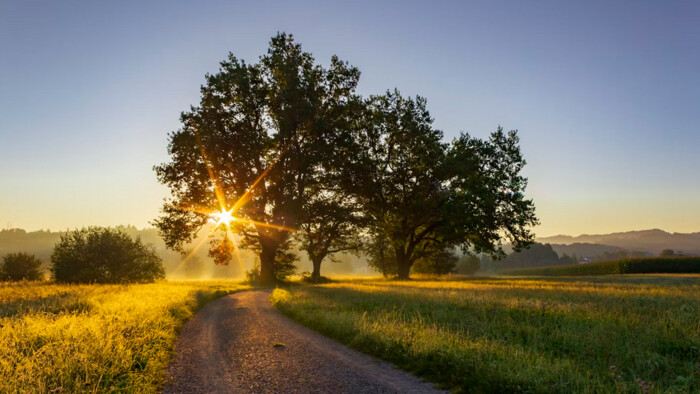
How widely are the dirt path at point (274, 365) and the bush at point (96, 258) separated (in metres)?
30.8

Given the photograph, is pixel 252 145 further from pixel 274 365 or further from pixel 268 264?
pixel 274 365

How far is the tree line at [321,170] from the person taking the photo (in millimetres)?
31750

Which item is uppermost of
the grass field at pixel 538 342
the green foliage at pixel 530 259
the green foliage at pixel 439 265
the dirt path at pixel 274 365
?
the grass field at pixel 538 342

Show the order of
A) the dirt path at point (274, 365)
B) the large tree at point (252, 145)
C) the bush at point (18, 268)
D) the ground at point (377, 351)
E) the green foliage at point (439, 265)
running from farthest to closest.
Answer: the green foliage at point (439, 265) → the bush at point (18, 268) → the large tree at point (252, 145) → the dirt path at point (274, 365) → the ground at point (377, 351)

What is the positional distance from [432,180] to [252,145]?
57.7 feet

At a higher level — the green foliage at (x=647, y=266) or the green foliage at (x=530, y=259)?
the green foliage at (x=647, y=266)

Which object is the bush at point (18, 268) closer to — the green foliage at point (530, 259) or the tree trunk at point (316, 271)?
the tree trunk at point (316, 271)

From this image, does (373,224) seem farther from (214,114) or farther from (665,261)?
(665,261)

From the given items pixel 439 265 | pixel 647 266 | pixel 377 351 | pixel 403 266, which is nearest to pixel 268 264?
pixel 403 266

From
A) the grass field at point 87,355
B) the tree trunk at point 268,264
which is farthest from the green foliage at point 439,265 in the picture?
the grass field at point 87,355

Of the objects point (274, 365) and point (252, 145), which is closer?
point (274, 365)

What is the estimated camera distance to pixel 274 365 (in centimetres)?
833

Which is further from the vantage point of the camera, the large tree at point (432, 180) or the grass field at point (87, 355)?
the large tree at point (432, 180)

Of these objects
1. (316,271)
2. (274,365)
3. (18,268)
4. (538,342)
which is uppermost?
(538,342)
